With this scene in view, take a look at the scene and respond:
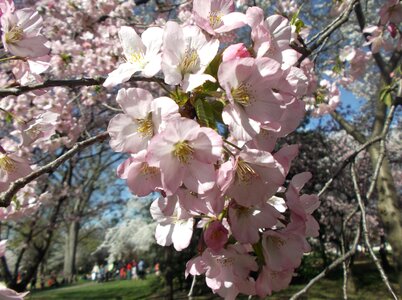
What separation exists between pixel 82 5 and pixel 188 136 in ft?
18.5

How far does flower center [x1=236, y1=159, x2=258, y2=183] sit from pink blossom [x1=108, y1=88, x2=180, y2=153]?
20 cm

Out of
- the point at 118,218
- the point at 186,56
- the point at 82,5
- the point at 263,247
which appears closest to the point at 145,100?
the point at 186,56

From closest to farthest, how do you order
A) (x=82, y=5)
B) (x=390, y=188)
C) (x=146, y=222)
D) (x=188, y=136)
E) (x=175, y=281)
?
(x=188, y=136)
(x=390, y=188)
(x=82, y=5)
(x=175, y=281)
(x=146, y=222)

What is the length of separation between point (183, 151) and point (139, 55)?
0.33 metres

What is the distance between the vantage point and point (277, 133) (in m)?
0.89

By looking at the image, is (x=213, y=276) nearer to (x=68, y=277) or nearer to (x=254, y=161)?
(x=254, y=161)

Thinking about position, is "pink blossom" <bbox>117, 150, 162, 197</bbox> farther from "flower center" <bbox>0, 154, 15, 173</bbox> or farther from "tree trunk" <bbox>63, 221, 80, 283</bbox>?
"tree trunk" <bbox>63, 221, 80, 283</bbox>

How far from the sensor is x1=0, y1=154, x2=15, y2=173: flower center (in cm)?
Result: 132

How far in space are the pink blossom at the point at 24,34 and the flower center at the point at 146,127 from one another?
61 cm

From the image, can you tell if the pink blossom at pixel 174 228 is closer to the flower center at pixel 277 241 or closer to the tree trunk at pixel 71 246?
the flower center at pixel 277 241

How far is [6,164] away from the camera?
1324 millimetres

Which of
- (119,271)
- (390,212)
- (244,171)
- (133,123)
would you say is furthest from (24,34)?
(119,271)

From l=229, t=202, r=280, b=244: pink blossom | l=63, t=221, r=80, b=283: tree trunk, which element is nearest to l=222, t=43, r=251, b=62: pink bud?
l=229, t=202, r=280, b=244: pink blossom

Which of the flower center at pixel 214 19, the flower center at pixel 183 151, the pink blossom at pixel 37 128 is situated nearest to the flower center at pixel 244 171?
the flower center at pixel 183 151
